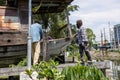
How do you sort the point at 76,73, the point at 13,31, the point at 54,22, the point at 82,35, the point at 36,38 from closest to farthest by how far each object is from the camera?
the point at 76,73
the point at 82,35
the point at 36,38
the point at 13,31
the point at 54,22

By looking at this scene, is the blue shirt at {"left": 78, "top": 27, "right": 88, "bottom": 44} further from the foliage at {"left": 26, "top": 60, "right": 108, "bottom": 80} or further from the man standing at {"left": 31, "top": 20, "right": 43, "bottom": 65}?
the foliage at {"left": 26, "top": 60, "right": 108, "bottom": 80}

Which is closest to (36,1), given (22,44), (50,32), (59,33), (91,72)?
(22,44)

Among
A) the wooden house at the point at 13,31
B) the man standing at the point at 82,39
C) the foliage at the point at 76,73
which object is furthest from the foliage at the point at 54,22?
the foliage at the point at 76,73

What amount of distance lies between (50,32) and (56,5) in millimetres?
3807

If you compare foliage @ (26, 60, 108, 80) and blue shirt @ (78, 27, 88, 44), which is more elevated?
blue shirt @ (78, 27, 88, 44)

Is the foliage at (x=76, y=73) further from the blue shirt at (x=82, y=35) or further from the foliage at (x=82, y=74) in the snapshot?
the blue shirt at (x=82, y=35)

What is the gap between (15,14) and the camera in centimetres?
1088

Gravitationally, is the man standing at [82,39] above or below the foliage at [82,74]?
above

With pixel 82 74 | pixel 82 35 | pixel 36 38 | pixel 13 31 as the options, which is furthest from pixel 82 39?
pixel 82 74

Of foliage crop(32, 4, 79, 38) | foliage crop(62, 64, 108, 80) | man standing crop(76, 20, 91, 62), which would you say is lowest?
foliage crop(62, 64, 108, 80)

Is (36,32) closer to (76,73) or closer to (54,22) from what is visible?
(76,73)

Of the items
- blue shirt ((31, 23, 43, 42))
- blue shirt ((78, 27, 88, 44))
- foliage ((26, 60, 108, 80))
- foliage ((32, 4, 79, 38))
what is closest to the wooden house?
foliage ((32, 4, 79, 38))

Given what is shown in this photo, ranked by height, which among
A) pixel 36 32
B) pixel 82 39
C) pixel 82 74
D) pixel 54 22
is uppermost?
pixel 54 22

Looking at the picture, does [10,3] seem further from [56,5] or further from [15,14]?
[56,5]
